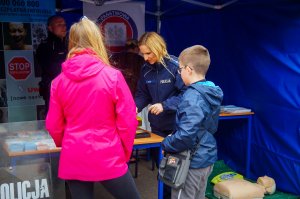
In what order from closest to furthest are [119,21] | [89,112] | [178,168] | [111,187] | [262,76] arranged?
[89,112]
[111,187]
[178,168]
[262,76]
[119,21]

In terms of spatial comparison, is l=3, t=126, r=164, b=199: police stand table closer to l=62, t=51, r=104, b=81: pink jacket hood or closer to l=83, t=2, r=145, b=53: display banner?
l=62, t=51, r=104, b=81: pink jacket hood

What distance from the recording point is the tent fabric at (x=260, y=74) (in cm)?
383

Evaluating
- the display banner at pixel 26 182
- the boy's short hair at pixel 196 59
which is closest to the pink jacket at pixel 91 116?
the boy's short hair at pixel 196 59

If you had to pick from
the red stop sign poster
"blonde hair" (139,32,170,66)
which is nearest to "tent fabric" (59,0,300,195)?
"blonde hair" (139,32,170,66)

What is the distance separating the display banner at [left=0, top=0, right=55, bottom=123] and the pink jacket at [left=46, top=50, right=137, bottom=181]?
3.03m

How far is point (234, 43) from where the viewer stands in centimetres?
460

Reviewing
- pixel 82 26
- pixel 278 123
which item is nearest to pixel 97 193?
pixel 278 123

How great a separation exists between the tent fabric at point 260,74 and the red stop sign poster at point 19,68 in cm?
233

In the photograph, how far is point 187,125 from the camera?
7.39 ft

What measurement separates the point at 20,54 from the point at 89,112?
333 cm

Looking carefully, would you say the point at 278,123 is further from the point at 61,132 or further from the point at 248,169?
the point at 61,132

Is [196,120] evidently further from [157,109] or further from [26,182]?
[26,182]

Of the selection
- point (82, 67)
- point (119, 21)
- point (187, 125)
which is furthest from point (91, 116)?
point (119, 21)

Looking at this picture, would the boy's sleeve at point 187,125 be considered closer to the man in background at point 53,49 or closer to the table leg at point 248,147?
the table leg at point 248,147
